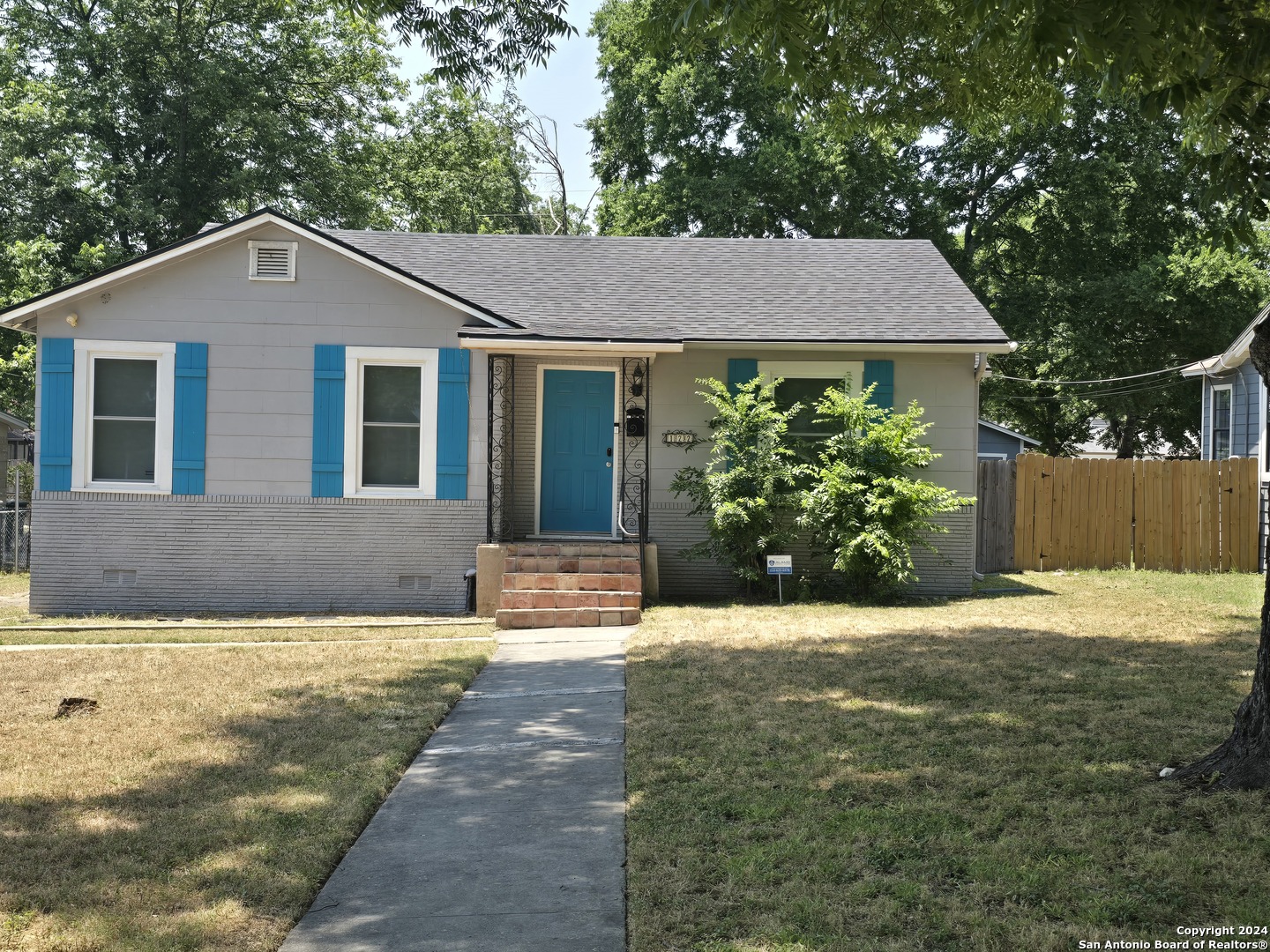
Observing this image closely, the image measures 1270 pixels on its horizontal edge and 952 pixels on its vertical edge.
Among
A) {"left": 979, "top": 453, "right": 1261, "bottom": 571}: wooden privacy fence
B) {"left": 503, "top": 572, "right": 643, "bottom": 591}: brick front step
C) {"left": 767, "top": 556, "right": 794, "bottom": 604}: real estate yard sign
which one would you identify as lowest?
{"left": 503, "top": 572, "right": 643, "bottom": 591}: brick front step

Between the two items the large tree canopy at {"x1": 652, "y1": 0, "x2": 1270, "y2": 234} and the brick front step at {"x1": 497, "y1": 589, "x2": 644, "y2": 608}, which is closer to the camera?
the large tree canopy at {"x1": 652, "y1": 0, "x2": 1270, "y2": 234}

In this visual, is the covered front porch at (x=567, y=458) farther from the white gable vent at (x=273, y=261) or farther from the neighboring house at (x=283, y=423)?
the white gable vent at (x=273, y=261)

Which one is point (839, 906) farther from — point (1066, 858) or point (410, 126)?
point (410, 126)

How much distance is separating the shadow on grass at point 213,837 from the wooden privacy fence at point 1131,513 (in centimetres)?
1185

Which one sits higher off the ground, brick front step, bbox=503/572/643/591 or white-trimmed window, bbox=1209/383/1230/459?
white-trimmed window, bbox=1209/383/1230/459

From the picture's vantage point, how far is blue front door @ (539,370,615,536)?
13508mm

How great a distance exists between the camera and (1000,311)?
93.7 ft

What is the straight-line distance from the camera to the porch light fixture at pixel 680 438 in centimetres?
1305

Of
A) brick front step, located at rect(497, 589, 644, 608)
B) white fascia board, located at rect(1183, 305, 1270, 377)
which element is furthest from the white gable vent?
white fascia board, located at rect(1183, 305, 1270, 377)

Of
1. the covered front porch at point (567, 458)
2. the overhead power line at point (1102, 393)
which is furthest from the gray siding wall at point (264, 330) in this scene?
the overhead power line at point (1102, 393)

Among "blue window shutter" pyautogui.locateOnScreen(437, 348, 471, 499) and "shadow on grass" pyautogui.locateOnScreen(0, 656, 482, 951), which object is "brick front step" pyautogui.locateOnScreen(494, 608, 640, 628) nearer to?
"blue window shutter" pyautogui.locateOnScreen(437, 348, 471, 499)

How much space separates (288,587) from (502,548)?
8.49 ft

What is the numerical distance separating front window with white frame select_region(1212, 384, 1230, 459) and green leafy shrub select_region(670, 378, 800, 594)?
12418 millimetres

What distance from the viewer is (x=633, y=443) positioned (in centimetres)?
1329
